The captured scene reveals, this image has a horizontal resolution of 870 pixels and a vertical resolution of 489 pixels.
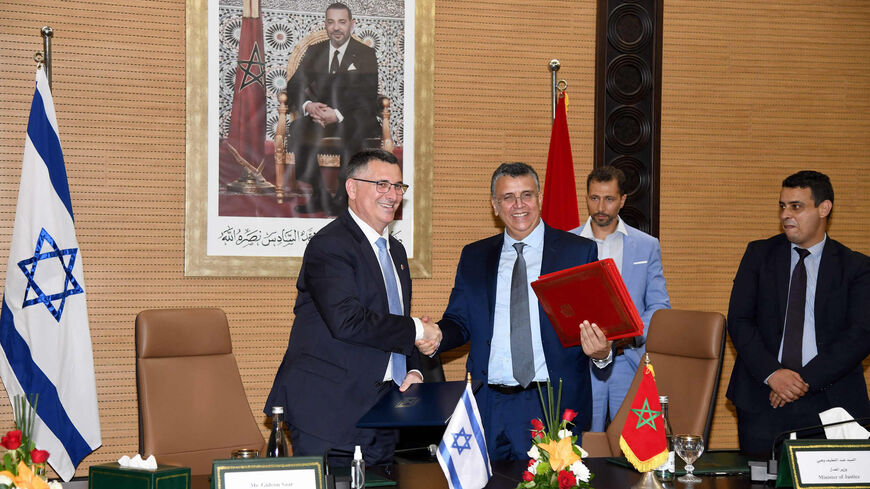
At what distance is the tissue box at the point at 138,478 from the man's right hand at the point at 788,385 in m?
2.67

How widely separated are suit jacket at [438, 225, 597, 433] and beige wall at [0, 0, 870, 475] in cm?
178

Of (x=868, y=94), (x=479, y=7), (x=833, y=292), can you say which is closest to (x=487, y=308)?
(x=833, y=292)

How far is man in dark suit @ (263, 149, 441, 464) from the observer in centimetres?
292

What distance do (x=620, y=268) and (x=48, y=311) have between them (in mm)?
2942

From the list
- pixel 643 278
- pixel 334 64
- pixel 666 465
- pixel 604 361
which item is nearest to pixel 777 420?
pixel 643 278

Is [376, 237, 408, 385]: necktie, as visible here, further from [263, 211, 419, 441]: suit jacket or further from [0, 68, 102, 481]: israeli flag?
[0, 68, 102, 481]: israeli flag

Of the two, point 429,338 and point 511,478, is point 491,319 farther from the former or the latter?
point 511,478

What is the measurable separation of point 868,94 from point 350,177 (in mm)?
4223

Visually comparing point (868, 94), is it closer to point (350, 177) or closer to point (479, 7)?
point (479, 7)

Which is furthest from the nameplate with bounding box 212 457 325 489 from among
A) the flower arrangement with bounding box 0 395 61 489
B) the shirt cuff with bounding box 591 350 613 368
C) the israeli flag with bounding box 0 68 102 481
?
the israeli flag with bounding box 0 68 102 481

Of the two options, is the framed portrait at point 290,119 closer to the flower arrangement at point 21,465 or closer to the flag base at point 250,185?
the flag base at point 250,185

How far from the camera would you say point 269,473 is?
1.94 m

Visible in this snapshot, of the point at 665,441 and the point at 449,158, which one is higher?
the point at 449,158

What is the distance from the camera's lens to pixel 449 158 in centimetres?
518
